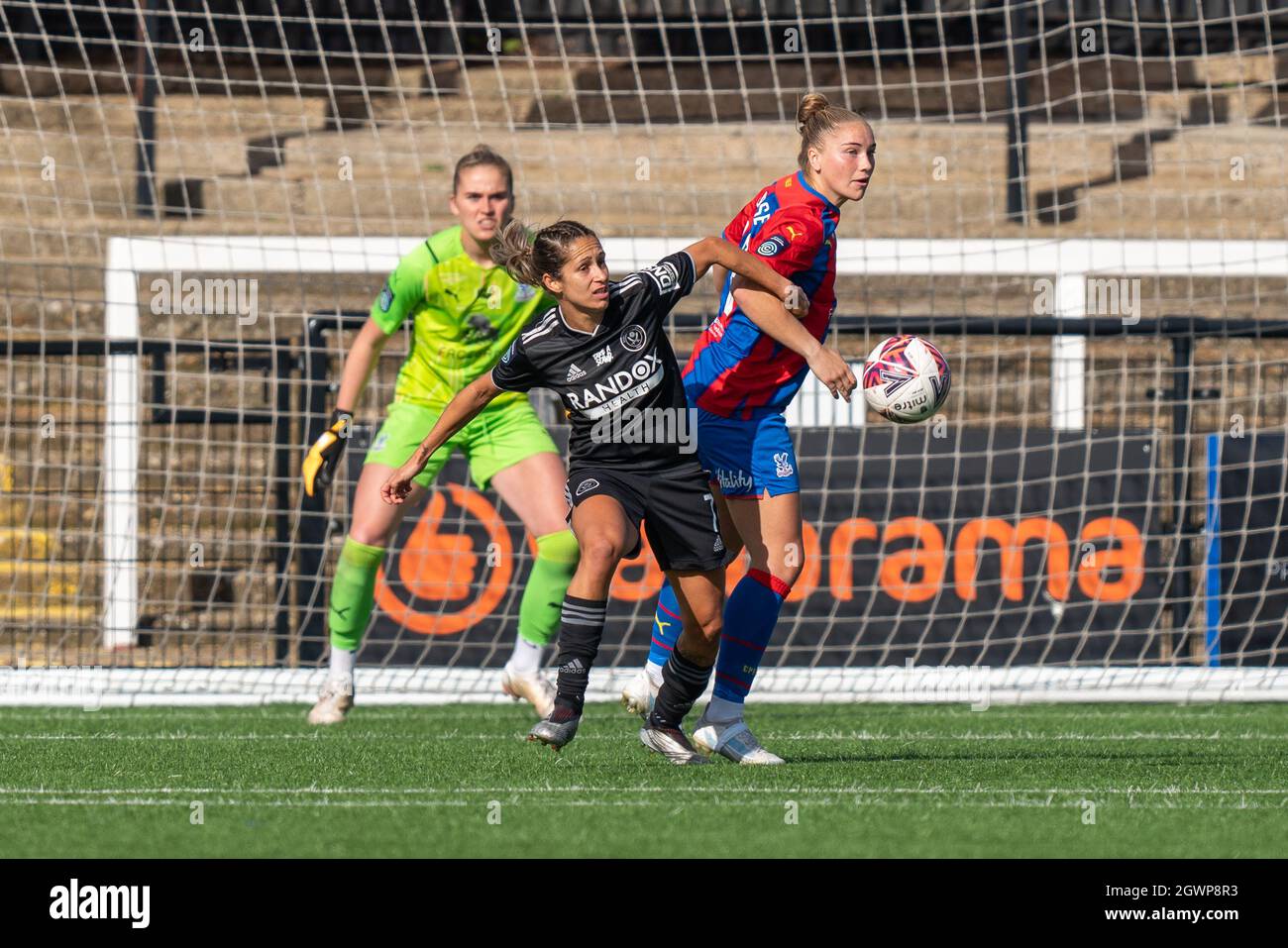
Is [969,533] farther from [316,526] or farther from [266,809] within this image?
[266,809]

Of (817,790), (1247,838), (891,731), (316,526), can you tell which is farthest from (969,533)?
(1247,838)

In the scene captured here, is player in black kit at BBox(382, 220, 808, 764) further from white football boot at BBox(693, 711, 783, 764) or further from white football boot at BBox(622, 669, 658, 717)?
white football boot at BBox(622, 669, 658, 717)

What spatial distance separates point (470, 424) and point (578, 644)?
2163mm

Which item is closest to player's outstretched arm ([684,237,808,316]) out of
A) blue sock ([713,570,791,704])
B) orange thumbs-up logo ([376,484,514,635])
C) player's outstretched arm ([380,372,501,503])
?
player's outstretched arm ([380,372,501,503])

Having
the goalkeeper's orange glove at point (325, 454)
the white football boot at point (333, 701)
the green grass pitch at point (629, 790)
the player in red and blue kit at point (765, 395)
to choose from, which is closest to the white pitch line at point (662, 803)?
the green grass pitch at point (629, 790)

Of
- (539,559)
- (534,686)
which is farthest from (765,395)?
(534,686)

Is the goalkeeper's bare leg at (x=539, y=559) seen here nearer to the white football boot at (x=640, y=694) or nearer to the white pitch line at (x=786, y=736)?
the white pitch line at (x=786, y=736)

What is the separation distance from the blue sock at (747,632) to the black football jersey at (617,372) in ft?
1.71

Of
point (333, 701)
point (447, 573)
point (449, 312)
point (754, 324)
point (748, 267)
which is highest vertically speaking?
point (449, 312)

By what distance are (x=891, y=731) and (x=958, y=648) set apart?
2251 millimetres

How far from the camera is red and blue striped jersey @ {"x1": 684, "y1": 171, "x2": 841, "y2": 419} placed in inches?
230

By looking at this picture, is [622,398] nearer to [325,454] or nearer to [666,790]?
[666,790]

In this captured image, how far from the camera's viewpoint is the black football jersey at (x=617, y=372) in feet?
18.4

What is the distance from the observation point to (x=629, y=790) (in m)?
5.11
